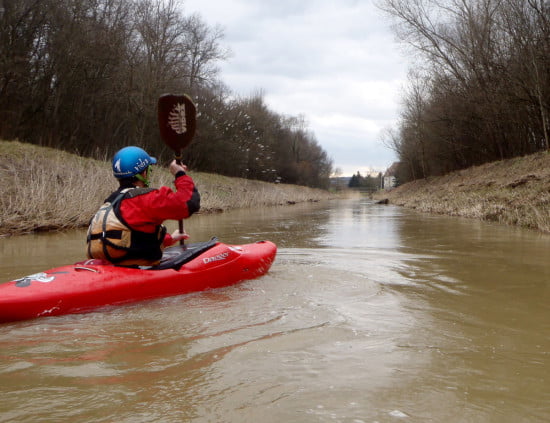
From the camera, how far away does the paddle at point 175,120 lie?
233 inches

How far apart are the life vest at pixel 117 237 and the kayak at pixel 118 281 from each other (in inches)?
3.3

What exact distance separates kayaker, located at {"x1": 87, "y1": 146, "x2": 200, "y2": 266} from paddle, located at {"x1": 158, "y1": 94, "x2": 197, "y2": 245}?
201 centimetres

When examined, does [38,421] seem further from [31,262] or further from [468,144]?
[468,144]

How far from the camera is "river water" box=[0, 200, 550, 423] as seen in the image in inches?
Result: 74.3

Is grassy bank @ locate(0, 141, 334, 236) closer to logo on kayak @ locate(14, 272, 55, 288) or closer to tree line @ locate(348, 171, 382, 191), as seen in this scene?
logo on kayak @ locate(14, 272, 55, 288)

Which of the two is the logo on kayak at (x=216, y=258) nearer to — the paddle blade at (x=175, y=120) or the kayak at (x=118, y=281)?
the kayak at (x=118, y=281)

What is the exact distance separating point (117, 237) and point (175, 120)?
2.74m

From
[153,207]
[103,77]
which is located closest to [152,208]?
[153,207]

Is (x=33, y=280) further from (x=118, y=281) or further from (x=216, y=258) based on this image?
(x=216, y=258)

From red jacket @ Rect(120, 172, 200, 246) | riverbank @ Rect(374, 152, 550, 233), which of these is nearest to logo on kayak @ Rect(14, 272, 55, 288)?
red jacket @ Rect(120, 172, 200, 246)

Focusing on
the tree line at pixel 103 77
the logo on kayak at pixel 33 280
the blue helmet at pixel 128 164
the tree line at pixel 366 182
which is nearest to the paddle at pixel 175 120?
the blue helmet at pixel 128 164

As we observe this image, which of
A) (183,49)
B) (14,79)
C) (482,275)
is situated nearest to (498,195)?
(482,275)

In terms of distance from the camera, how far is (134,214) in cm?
362

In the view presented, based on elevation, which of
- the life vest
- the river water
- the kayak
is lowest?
the river water
